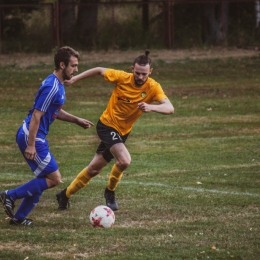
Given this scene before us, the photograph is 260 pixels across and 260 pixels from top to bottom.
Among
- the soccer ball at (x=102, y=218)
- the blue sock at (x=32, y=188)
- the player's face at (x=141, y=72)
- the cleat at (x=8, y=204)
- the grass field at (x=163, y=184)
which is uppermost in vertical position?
the player's face at (x=141, y=72)

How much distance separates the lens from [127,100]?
9.59m

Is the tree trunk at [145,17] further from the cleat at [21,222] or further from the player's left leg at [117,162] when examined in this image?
the cleat at [21,222]

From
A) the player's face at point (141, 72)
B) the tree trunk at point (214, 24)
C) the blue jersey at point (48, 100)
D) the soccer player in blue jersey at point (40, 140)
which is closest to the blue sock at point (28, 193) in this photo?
the soccer player in blue jersey at point (40, 140)

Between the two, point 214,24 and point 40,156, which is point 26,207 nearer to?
point 40,156

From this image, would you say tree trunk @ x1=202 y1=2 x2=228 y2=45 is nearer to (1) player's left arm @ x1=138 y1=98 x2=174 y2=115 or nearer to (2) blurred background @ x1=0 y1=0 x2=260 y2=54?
(2) blurred background @ x1=0 y1=0 x2=260 y2=54

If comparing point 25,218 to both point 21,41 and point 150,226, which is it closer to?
A: point 150,226

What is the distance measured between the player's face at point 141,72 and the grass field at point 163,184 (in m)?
1.38

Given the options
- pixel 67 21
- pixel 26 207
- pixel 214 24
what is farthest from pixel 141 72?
pixel 214 24

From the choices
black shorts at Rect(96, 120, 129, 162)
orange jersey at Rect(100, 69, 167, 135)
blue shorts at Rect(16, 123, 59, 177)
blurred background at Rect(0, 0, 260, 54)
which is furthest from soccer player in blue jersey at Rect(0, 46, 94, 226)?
blurred background at Rect(0, 0, 260, 54)

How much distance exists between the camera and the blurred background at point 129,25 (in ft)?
106

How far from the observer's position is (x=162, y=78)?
2562 centimetres

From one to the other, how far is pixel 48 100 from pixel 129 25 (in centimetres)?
2624

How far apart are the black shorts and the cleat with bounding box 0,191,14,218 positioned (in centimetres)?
143

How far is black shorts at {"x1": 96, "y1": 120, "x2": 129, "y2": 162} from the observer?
941cm
